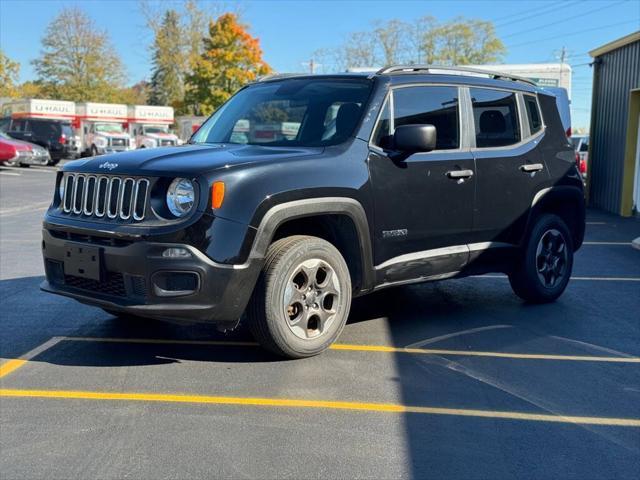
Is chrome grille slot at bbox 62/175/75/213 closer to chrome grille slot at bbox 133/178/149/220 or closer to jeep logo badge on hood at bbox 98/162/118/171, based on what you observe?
jeep logo badge on hood at bbox 98/162/118/171

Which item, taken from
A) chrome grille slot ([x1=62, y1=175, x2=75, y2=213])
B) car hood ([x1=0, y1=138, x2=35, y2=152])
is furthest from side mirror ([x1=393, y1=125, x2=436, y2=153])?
car hood ([x1=0, y1=138, x2=35, y2=152])

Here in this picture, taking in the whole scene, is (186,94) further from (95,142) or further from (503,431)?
(503,431)

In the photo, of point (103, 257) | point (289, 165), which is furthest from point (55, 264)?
point (289, 165)

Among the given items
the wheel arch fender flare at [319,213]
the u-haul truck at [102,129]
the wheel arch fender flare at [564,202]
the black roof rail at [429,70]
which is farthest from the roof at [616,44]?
the u-haul truck at [102,129]

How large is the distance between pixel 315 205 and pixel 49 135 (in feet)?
104

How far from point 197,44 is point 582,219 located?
6344 centimetres

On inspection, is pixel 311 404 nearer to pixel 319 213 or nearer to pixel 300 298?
pixel 300 298

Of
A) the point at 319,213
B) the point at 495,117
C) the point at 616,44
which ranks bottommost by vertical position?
the point at 319,213

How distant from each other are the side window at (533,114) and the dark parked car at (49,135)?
30.1 metres

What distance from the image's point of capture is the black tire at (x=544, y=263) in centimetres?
658

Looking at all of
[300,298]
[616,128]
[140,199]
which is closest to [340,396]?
[300,298]

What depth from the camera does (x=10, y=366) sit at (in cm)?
477

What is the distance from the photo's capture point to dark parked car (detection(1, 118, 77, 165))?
33.5 m

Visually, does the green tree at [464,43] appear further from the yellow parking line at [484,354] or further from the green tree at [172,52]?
the yellow parking line at [484,354]
